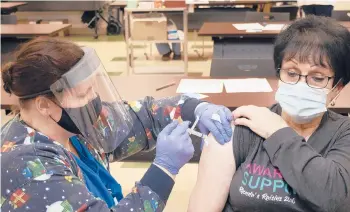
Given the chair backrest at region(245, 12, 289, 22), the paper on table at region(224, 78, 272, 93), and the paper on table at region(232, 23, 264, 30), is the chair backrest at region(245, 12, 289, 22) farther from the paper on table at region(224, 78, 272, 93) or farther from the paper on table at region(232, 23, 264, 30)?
the paper on table at region(224, 78, 272, 93)

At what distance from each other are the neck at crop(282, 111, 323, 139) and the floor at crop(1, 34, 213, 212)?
1.41 meters

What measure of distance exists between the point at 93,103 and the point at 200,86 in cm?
130

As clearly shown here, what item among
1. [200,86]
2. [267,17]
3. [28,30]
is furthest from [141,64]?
[200,86]

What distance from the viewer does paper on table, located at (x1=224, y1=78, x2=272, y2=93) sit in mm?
2533

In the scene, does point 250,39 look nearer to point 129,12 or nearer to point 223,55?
point 223,55

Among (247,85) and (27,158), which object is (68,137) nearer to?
(27,158)

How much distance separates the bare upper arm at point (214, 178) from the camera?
144 centimetres

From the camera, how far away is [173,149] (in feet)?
4.39

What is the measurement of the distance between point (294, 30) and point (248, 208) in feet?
1.94

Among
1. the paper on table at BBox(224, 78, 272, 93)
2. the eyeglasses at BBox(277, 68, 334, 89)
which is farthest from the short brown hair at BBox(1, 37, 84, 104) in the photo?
the paper on table at BBox(224, 78, 272, 93)

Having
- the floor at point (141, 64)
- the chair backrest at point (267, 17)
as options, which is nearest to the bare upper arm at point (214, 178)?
the floor at point (141, 64)

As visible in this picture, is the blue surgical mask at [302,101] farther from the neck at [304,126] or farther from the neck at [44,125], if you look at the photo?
the neck at [44,125]

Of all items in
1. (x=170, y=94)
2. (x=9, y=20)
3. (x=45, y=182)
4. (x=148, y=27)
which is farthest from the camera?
(x=148, y=27)

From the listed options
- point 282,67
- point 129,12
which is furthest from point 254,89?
point 129,12
